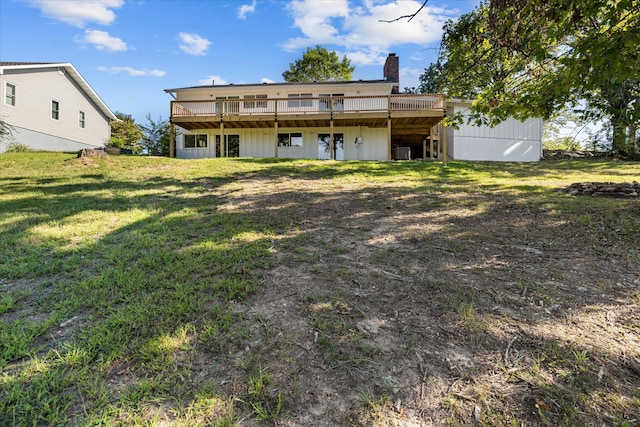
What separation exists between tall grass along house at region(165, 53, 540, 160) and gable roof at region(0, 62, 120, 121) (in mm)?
5297

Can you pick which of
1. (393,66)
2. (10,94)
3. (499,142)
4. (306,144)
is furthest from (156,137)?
(499,142)

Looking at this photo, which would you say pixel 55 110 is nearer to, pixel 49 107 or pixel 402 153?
pixel 49 107

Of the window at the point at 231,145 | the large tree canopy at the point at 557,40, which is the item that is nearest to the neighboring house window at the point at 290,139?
the window at the point at 231,145

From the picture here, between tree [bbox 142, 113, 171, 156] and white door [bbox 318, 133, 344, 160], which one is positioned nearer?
white door [bbox 318, 133, 344, 160]

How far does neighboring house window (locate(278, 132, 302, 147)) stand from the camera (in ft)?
63.3

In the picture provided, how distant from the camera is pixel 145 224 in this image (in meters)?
5.04

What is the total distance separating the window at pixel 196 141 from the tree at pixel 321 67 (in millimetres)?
18845

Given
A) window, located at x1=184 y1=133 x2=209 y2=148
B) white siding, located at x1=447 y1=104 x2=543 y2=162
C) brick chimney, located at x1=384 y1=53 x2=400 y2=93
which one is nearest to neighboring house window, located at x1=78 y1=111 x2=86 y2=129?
window, located at x1=184 y1=133 x2=209 y2=148

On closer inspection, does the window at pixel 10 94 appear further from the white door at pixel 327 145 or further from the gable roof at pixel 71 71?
the white door at pixel 327 145

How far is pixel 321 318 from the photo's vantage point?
2547 mm

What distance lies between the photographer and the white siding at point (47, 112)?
52.7ft

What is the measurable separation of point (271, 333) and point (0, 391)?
5.12 feet

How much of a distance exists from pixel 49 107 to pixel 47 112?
35cm

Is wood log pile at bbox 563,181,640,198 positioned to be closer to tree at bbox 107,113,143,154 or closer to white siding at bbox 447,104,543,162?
white siding at bbox 447,104,543,162
